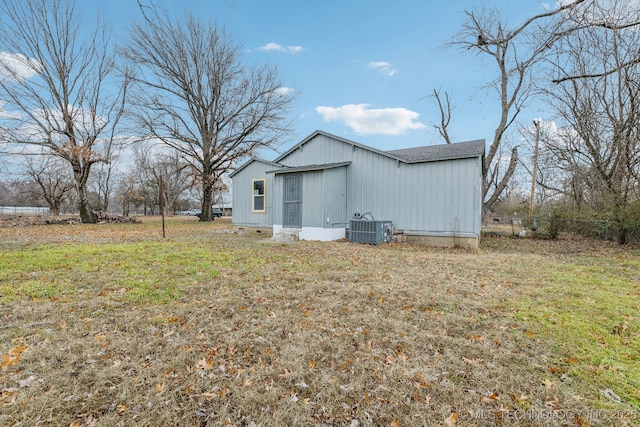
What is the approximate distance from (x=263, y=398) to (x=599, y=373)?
2.98m

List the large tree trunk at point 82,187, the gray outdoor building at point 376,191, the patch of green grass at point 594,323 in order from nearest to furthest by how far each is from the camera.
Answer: the patch of green grass at point 594,323, the gray outdoor building at point 376,191, the large tree trunk at point 82,187

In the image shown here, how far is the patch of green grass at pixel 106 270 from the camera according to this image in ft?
14.9

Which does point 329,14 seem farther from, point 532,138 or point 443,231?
point 532,138

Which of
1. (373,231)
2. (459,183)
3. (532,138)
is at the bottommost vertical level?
(373,231)

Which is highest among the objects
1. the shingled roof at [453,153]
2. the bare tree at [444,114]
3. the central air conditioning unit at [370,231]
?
the bare tree at [444,114]

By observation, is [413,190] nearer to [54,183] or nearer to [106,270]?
[106,270]

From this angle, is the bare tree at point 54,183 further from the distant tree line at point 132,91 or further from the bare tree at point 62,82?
the bare tree at point 62,82

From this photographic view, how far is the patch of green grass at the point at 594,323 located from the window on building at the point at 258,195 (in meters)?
10.6

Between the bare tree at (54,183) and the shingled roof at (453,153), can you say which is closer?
the shingled roof at (453,153)

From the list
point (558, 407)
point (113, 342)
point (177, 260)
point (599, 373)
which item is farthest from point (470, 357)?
point (177, 260)

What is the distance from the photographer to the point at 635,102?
959 centimetres

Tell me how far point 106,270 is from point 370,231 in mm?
7553

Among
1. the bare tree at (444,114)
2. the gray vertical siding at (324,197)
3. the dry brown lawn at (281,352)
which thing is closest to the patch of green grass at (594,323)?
the dry brown lawn at (281,352)

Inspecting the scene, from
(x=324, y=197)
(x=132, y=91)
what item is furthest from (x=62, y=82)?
(x=324, y=197)
